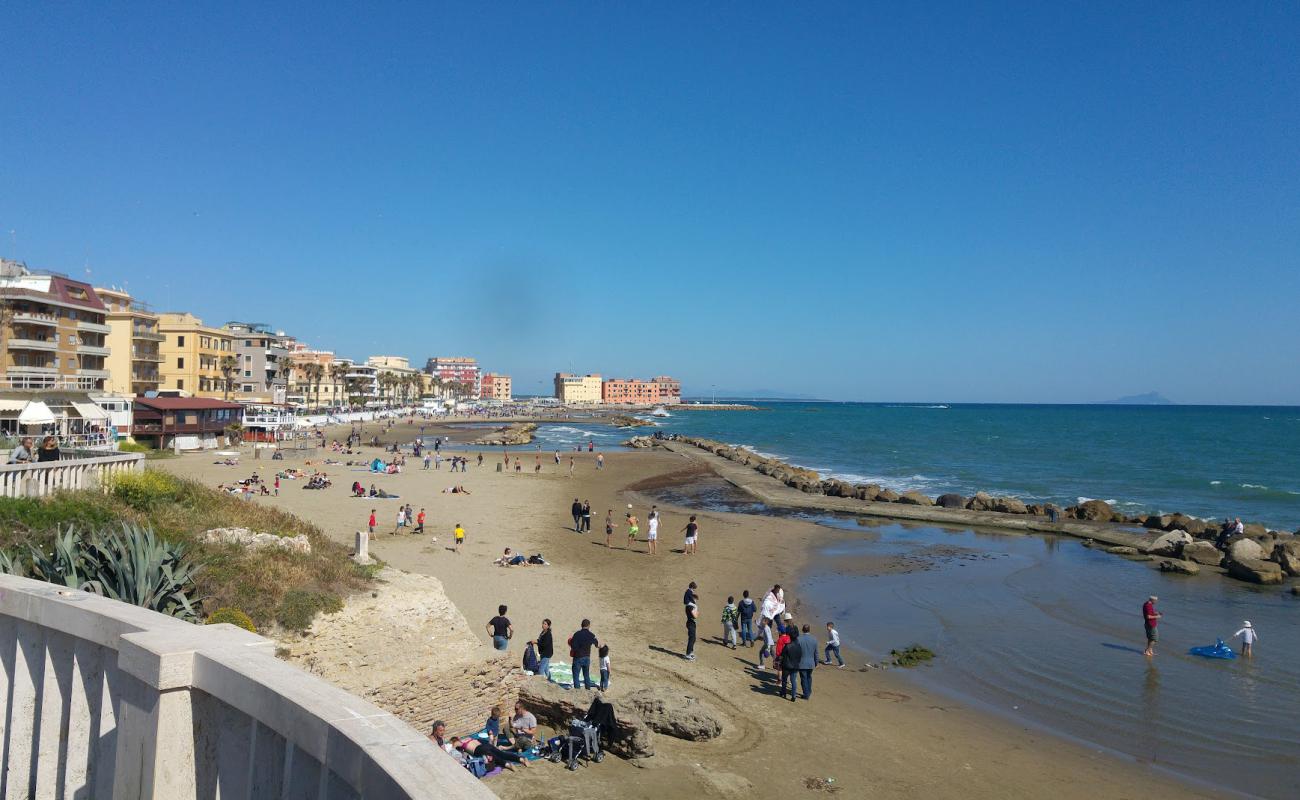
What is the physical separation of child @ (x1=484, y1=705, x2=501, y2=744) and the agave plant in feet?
13.0

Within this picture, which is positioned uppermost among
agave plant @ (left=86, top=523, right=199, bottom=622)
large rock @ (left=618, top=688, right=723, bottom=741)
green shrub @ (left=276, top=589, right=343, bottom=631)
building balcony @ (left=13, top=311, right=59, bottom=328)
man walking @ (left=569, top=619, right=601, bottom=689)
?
building balcony @ (left=13, top=311, right=59, bottom=328)

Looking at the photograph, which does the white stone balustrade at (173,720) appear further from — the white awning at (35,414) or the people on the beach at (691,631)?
the white awning at (35,414)

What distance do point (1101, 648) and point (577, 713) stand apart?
12798 mm

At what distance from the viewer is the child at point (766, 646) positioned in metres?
15.4

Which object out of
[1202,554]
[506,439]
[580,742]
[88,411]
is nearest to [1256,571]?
[1202,554]

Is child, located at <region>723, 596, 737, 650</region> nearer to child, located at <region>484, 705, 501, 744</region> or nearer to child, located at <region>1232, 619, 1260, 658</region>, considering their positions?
child, located at <region>484, 705, 501, 744</region>

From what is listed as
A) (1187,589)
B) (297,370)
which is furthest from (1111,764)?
(297,370)

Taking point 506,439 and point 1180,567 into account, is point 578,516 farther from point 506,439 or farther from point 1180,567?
point 506,439

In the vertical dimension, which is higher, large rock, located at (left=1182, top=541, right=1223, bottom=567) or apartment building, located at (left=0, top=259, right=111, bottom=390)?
apartment building, located at (left=0, top=259, right=111, bottom=390)

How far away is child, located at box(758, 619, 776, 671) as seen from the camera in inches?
605

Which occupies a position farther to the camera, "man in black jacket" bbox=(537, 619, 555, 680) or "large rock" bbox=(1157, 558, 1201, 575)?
"large rock" bbox=(1157, 558, 1201, 575)

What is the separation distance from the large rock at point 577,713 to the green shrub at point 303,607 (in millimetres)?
2971

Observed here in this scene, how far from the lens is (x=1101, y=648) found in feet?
57.5

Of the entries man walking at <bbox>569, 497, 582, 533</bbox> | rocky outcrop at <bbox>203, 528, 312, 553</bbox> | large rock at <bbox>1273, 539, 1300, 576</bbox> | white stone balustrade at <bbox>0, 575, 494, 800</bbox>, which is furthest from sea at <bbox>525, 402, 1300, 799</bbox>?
white stone balustrade at <bbox>0, 575, 494, 800</bbox>
